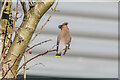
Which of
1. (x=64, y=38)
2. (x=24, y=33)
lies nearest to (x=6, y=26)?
(x=24, y=33)

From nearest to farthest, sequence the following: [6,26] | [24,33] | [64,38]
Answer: [24,33], [6,26], [64,38]

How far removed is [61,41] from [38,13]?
1.08 meters

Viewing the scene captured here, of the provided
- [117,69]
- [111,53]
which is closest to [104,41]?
[111,53]

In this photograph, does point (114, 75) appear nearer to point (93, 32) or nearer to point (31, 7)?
point (93, 32)

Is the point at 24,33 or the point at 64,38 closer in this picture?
the point at 24,33

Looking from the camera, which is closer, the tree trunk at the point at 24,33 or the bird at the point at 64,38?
the tree trunk at the point at 24,33

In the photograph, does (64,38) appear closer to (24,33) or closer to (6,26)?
(6,26)

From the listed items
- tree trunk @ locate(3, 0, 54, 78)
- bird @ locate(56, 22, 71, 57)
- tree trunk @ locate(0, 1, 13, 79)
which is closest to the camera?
tree trunk @ locate(3, 0, 54, 78)

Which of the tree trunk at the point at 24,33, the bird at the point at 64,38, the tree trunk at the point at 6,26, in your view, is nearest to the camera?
the tree trunk at the point at 24,33

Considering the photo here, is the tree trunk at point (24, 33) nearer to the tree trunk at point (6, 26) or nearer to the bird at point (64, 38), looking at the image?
the tree trunk at point (6, 26)

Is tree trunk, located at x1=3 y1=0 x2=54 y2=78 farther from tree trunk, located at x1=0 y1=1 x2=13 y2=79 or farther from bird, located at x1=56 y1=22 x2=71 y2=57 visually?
bird, located at x1=56 y1=22 x2=71 y2=57

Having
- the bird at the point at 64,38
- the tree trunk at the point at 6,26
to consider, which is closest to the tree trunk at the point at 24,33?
the tree trunk at the point at 6,26

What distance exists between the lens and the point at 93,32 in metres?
3.78

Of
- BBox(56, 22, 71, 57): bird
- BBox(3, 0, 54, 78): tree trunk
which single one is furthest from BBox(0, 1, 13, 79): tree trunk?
BBox(56, 22, 71, 57): bird
